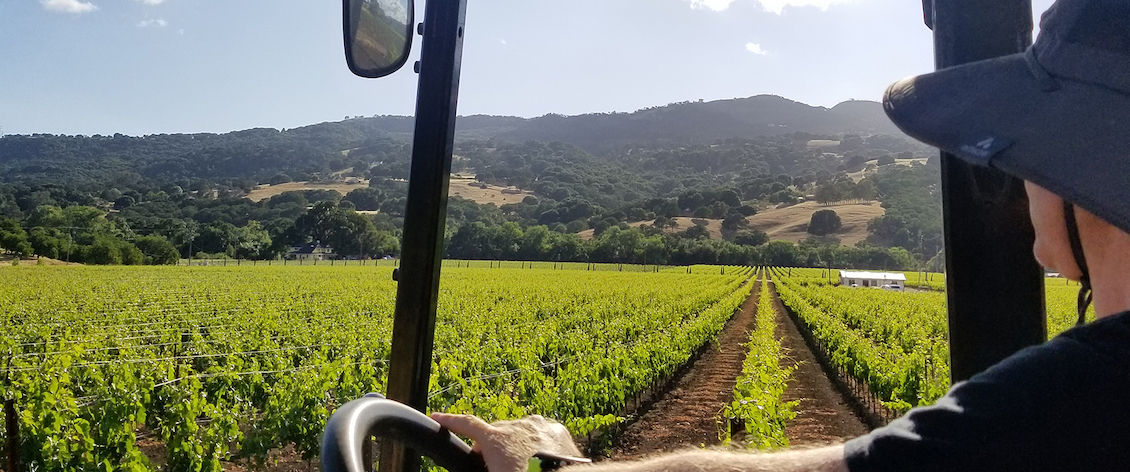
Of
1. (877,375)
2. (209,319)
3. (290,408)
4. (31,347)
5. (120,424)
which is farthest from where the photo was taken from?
(209,319)

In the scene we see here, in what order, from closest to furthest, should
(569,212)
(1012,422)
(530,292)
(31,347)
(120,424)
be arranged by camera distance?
1. (1012,422)
2. (569,212)
3. (120,424)
4. (31,347)
5. (530,292)

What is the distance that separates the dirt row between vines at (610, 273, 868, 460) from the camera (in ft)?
30.6

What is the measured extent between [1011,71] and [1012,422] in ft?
1.12

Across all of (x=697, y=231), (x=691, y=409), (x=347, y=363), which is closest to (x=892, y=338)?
(x=691, y=409)

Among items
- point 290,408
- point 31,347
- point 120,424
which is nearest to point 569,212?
point 290,408

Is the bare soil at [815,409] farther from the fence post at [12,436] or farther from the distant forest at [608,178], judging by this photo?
the fence post at [12,436]

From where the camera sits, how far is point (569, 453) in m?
1.01

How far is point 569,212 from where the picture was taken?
598 cm

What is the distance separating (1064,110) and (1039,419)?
0.27 meters

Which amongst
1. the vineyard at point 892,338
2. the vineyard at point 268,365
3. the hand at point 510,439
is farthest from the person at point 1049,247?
the vineyard at point 268,365

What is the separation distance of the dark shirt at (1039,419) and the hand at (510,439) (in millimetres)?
489

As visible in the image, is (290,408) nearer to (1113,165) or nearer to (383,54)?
(383,54)

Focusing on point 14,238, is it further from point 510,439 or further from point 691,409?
point 510,439

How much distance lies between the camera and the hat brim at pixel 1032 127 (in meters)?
0.57
